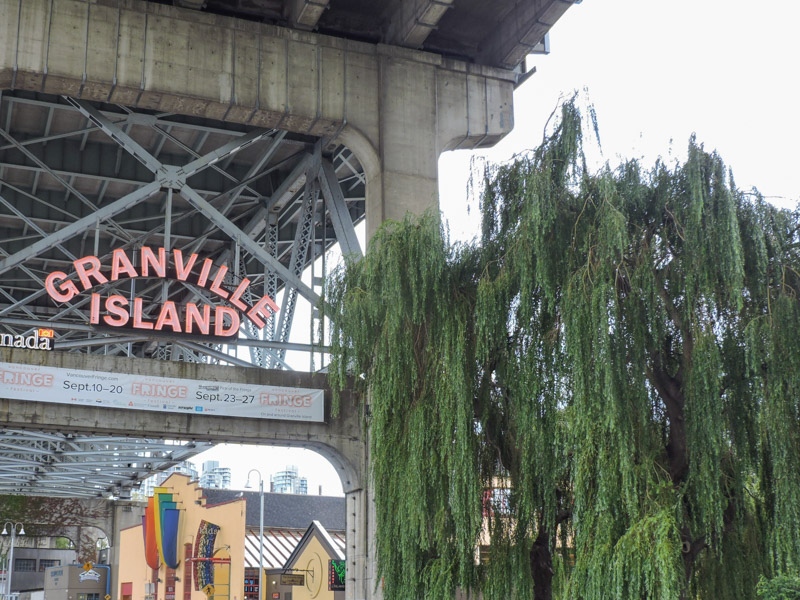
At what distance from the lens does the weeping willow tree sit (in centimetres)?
1449

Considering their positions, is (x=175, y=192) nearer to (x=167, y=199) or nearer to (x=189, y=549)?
(x=167, y=199)

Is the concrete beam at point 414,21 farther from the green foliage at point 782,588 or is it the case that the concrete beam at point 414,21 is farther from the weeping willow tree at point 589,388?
the green foliage at point 782,588

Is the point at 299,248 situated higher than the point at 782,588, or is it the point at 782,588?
the point at 299,248

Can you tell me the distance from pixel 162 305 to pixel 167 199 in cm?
328

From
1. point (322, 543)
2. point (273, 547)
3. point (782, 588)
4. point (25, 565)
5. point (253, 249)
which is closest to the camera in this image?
point (782, 588)

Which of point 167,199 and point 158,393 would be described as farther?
point 167,199

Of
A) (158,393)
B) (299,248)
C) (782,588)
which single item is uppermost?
(299,248)

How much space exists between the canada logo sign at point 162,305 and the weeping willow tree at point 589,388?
290 inches

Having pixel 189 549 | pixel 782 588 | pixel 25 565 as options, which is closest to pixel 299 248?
pixel 782 588

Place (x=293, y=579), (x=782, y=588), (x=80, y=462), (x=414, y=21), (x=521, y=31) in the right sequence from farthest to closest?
1. (x=80, y=462)
2. (x=293, y=579)
3. (x=521, y=31)
4. (x=414, y=21)
5. (x=782, y=588)

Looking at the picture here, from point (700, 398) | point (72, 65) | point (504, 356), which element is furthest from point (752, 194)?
point (72, 65)

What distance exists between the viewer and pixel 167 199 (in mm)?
26531

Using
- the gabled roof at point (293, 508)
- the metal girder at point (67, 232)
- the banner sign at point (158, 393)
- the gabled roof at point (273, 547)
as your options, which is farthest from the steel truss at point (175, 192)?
the gabled roof at point (293, 508)

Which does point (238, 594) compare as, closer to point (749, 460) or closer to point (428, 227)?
point (428, 227)
